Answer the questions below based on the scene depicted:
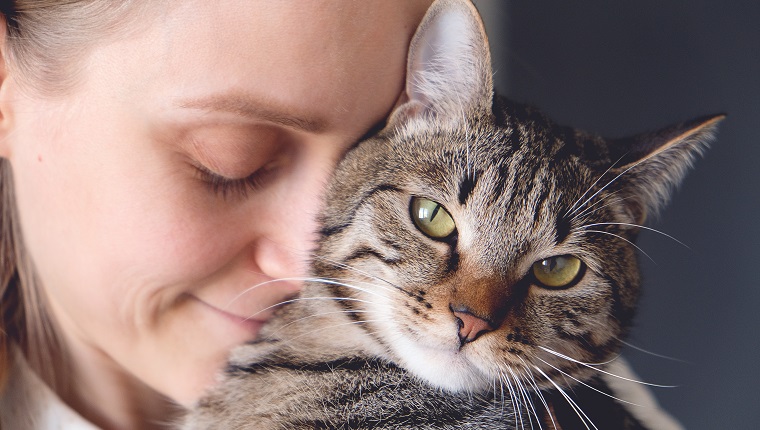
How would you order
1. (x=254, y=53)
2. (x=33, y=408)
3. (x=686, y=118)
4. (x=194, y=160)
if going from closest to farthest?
(x=254, y=53), (x=194, y=160), (x=33, y=408), (x=686, y=118)

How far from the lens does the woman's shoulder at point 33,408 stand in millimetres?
1262

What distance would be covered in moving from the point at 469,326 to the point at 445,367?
0.07 metres

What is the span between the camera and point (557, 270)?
1.02 meters

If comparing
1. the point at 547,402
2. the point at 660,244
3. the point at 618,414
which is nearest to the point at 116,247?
the point at 547,402

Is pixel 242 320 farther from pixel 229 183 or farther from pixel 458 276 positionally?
pixel 458 276

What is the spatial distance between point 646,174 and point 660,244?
114 centimetres

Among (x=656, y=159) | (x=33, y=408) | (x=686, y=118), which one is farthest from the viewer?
(x=686, y=118)

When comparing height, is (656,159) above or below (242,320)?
above

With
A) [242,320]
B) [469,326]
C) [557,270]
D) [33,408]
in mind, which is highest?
[557,270]

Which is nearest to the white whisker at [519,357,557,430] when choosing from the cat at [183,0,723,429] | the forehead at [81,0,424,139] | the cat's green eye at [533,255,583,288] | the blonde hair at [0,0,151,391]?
the cat at [183,0,723,429]

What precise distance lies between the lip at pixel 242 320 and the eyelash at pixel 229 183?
20cm

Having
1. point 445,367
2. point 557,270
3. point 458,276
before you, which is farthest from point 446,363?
point 557,270

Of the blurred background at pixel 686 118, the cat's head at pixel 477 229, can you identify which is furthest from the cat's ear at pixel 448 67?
the blurred background at pixel 686 118

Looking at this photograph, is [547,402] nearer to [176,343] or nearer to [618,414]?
[618,414]
